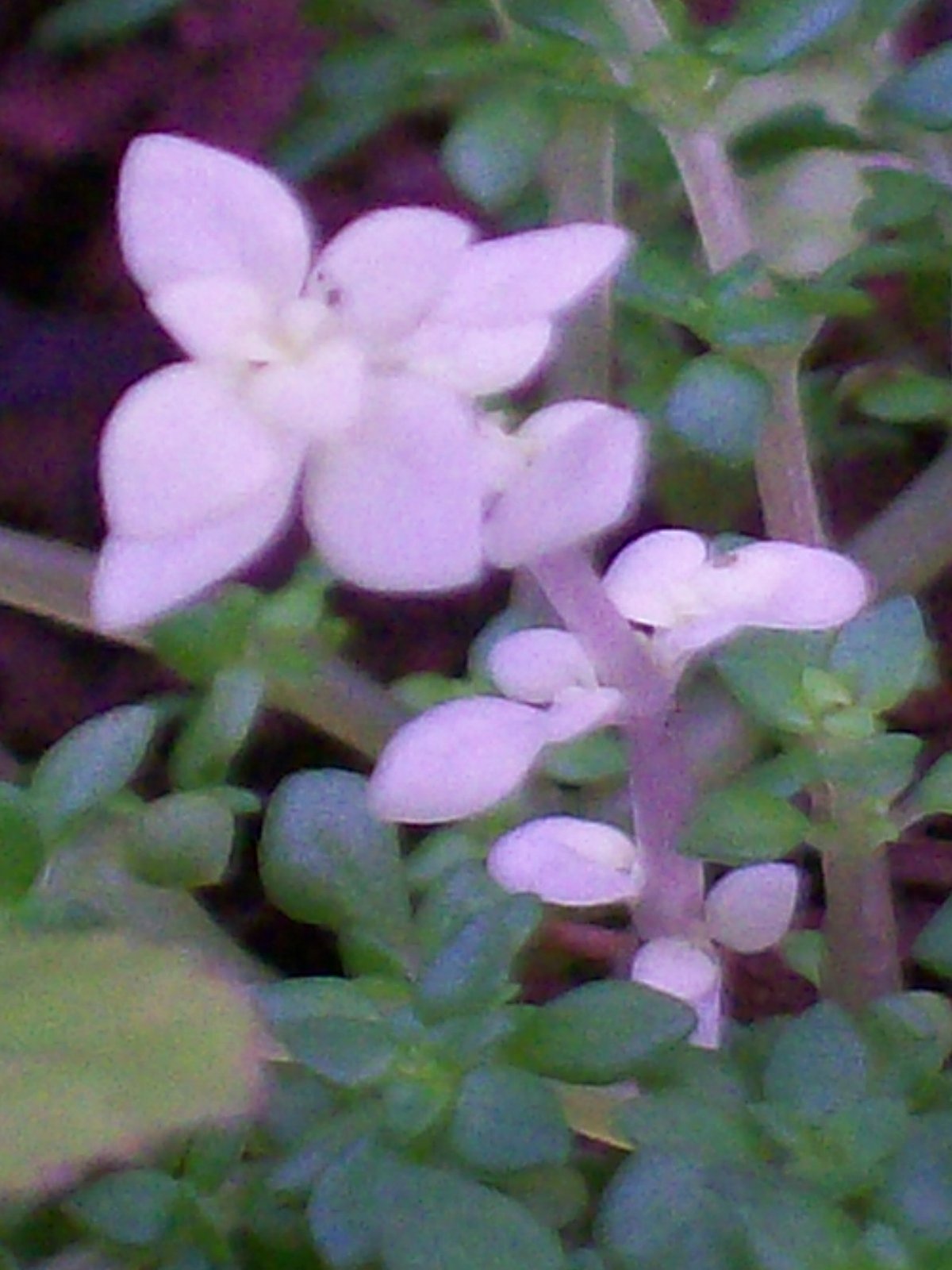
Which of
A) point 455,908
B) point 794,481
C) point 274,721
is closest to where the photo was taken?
point 455,908

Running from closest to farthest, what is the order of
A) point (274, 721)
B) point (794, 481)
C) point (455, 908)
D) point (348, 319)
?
point (348, 319) < point (455, 908) < point (794, 481) < point (274, 721)

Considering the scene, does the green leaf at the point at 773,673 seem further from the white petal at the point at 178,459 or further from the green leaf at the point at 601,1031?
the white petal at the point at 178,459

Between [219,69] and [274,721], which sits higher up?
[219,69]

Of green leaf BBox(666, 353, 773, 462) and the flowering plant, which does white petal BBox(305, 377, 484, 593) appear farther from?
green leaf BBox(666, 353, 773, 462)

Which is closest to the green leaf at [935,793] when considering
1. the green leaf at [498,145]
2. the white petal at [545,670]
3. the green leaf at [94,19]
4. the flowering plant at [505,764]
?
the flowering plant at [505,764]

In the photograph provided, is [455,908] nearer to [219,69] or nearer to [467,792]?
[467,792]

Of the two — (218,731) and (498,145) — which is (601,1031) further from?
(498,145)

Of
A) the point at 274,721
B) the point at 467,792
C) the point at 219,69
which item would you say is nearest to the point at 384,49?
the point at 219,69
